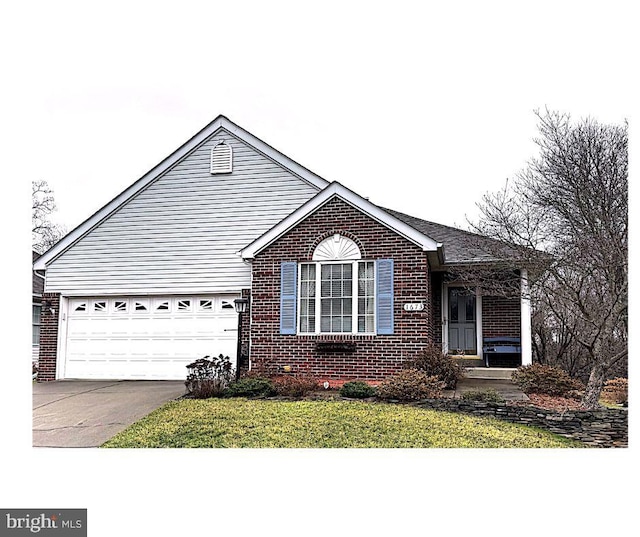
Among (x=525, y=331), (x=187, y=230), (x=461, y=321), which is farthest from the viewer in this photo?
(x=187, y=230)

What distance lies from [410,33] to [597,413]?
606 cm

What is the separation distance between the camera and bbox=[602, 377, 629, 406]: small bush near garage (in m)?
9.69

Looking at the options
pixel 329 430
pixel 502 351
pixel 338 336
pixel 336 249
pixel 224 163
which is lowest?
pixel 329 430

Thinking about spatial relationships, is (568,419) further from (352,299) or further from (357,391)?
(352,299)

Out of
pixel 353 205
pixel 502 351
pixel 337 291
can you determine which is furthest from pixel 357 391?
pixel 502 351

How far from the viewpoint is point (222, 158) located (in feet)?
44.2

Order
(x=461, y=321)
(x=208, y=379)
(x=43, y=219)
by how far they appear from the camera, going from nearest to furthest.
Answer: (x=208, y=379) → (x=461, y=321) → (x=43, y=219)

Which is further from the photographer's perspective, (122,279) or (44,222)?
(44,222)

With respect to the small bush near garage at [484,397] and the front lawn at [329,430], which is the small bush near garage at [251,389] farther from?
the small bush near garage at [484,397]

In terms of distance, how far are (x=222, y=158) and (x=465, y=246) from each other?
15.5 ft

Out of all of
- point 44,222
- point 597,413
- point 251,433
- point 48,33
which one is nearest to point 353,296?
point 251,433

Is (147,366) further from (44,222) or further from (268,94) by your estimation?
(44,222)

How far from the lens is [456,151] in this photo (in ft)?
40.8
